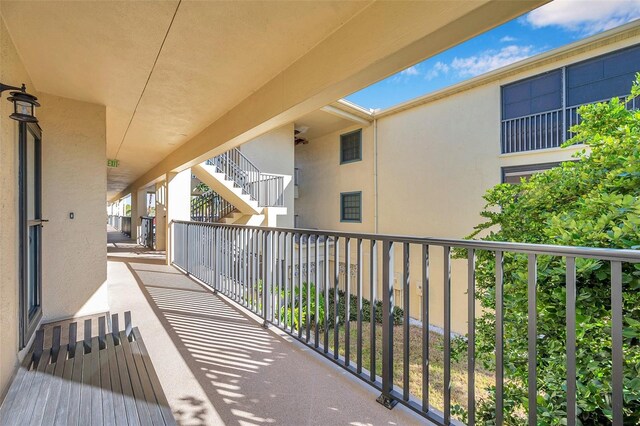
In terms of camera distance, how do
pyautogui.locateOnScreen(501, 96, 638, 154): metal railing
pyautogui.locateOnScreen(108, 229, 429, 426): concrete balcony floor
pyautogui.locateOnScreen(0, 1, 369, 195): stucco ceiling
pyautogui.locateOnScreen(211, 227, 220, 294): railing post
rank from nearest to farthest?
pyautogui.locateOnScreen(108, 229, 429, 426): concrete balcony floor
pyautogui.locateOnScreen(0, 1, 369, 195): stucco ceiling
pyautogui.locateOnScreen(211, 227, 220, 294): railing post
pyautogui.locateOnScreen(501, 96, 638, 154): metal railing

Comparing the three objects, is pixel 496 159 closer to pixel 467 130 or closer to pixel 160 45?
pixel 467 130

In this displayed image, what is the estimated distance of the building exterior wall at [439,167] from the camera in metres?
7.00

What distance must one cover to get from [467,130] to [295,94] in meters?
6.47

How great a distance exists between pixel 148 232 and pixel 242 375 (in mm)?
9293

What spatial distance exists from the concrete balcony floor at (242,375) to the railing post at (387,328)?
0.22 feet

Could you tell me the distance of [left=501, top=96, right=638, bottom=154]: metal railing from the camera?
6.25 m

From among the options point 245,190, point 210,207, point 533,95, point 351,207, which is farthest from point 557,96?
point 210,207

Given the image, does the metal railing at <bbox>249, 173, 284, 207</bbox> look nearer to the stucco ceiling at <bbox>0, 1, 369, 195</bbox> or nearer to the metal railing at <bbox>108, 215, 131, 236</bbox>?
the stucco ceiling at <bbox>0, 1, 369, 195</bbox>

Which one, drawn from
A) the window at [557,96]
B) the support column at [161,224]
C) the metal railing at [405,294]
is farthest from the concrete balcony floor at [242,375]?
the window at [557,96]

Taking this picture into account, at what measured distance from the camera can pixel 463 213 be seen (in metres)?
7.50

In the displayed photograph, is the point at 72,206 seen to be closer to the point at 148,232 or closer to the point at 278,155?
the point at 148,232

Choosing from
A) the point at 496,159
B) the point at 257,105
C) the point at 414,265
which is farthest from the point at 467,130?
the point at 257,105

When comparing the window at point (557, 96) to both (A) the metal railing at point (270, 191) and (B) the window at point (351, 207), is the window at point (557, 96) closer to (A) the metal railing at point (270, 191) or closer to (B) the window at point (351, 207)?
(B) the window at point (351, 207)

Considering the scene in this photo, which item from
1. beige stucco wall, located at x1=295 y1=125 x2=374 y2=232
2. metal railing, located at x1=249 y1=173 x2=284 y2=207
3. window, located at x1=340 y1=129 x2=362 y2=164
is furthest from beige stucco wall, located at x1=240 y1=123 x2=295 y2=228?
window, located at x1=340 y1=129 x2=362 y2=164
